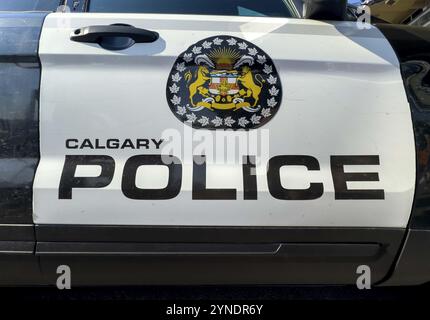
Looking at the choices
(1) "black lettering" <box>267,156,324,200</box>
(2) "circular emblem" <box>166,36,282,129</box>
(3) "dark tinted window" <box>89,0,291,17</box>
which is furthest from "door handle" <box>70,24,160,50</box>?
(1) "black lettering" <box>267,156,324,200</box>

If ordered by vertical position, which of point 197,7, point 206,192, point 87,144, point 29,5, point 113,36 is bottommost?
point 206,192

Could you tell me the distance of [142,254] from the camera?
175cm

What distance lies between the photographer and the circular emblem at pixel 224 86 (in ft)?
5.91

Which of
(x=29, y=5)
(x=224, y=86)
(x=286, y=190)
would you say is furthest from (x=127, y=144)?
(x=29, y=5)

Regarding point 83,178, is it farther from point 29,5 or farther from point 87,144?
point 29,5

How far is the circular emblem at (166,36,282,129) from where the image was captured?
1.80 m

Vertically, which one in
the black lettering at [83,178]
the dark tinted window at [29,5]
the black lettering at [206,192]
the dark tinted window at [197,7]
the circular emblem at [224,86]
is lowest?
the black lettering at [206,192]

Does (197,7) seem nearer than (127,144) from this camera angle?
No

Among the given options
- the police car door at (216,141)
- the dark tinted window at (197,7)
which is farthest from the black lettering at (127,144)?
the dark tinted window at (197,7)

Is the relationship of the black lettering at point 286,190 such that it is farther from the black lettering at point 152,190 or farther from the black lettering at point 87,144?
the black lettering at point 87,144

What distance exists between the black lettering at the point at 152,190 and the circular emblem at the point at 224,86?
169mm

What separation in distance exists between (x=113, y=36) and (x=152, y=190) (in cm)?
64

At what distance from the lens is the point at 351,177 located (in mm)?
1762
